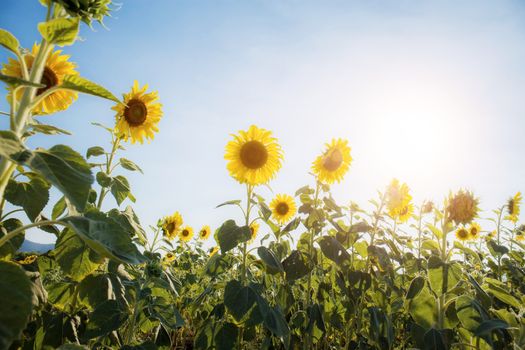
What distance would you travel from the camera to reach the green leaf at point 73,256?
Answer: 5.24 ft

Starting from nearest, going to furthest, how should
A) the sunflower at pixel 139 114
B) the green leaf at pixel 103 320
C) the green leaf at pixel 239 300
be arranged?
the green leaf at pixel 103 320
the green leaf at pixel 239 300
the sunflower at pixel 139 114

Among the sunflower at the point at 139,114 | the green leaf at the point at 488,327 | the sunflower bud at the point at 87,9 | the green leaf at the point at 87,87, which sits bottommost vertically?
the green leaf at the point at 488,327

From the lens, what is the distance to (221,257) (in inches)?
105

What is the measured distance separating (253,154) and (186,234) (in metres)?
5.99


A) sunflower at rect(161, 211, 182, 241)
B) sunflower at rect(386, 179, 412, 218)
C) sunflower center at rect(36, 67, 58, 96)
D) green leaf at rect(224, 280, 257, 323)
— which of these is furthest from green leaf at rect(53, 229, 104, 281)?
sunflower at rect(161, 211, 182, 241)

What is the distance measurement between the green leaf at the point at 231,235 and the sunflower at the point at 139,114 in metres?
1.30

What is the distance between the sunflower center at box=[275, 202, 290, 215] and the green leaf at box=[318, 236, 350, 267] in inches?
122

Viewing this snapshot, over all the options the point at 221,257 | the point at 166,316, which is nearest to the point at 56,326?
the point at 166,316

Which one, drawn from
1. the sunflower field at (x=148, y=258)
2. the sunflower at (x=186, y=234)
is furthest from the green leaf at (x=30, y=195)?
the sunflower at (x=186, y=234)

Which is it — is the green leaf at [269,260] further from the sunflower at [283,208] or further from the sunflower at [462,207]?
the sunflower at [283,208]

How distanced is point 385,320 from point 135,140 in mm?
2821

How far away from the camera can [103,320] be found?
186cm

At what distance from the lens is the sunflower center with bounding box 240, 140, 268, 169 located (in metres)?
3.66

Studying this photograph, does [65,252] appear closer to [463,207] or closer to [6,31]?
[6,31]
